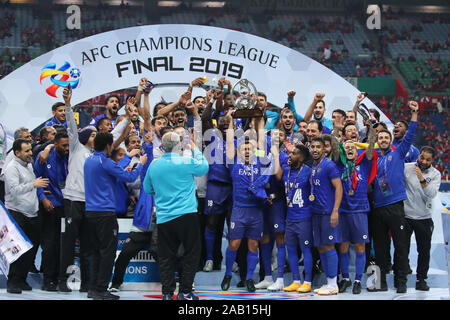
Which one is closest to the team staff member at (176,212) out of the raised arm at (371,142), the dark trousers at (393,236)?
the raised arm at (371,142)

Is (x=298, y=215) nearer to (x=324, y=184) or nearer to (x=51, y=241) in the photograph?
(x=324, y=184)

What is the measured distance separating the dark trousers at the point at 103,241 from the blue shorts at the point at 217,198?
4.46 ft

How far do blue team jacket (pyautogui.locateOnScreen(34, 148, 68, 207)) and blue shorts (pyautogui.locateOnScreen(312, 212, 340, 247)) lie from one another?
9.72 feet

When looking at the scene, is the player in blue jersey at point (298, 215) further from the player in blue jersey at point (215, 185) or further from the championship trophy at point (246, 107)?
the player in blue jersey at point (215, 185)

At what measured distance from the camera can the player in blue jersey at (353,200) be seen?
24.0ft

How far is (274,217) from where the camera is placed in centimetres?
744

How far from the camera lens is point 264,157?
24.2 ft

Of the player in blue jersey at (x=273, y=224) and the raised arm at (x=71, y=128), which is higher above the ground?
the raised arm at (x=71, y=128)

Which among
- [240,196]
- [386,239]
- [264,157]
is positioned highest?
[264,157]

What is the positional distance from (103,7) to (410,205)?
94.1 feet

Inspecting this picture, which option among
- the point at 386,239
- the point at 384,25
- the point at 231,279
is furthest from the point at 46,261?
the point at 384,25

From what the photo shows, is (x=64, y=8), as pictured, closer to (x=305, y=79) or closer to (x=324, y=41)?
(x=324, y=41)

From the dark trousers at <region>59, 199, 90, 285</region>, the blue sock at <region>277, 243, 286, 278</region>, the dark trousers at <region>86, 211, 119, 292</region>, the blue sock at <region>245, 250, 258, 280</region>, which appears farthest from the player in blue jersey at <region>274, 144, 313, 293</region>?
the dark trousers at <region>59, 199, 90, 285</region>

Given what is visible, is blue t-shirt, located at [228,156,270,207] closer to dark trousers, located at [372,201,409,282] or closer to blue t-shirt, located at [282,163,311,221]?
blue t-shirt, located at [282,163,311,221]
